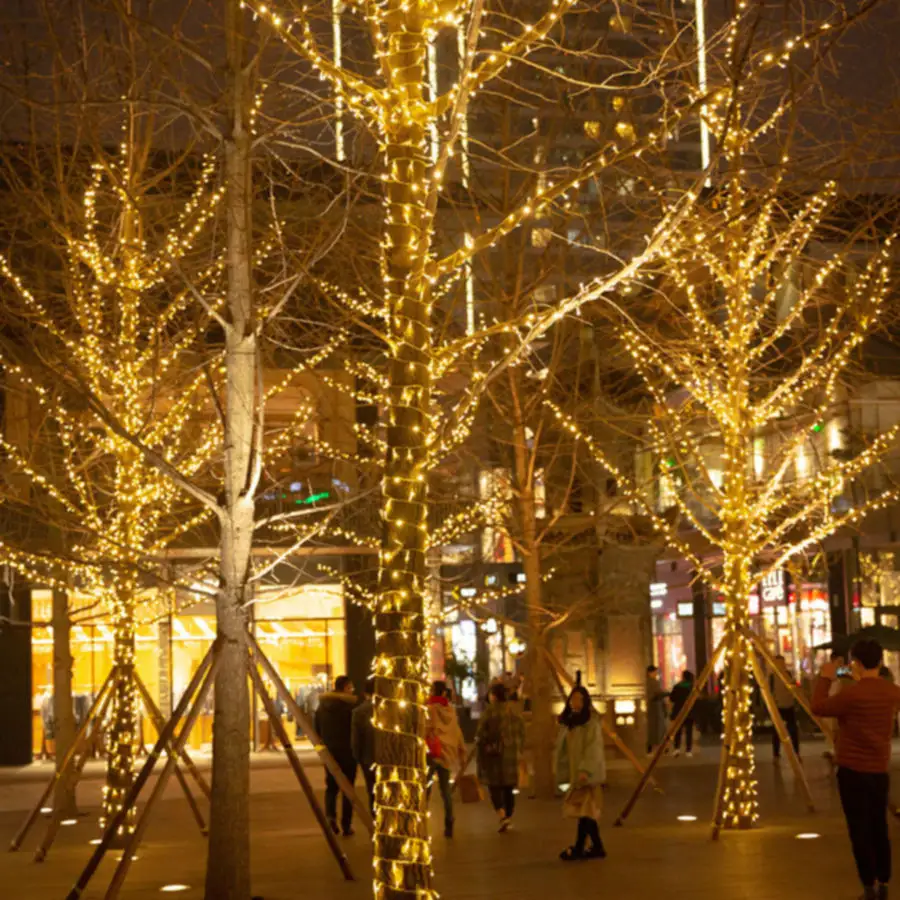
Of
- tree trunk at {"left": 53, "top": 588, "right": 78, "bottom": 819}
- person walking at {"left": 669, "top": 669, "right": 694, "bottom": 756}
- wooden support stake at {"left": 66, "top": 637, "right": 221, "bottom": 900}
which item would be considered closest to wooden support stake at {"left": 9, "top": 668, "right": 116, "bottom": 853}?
tree trunk at {"left": 53, "top": 588, "right": 78, "bottom": 819}

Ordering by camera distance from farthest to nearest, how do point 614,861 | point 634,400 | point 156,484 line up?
point 634,400
point 156,484
point 614,861

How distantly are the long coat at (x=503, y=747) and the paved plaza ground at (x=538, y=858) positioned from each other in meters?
0.62

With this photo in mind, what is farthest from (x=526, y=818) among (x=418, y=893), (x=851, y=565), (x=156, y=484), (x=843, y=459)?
(x=851, y=565)

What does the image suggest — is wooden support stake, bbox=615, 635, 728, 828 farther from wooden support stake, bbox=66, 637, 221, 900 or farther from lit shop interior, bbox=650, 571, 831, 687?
lit shop interior, bbox=650, 571, 831, 687

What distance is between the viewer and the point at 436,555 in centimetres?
3391

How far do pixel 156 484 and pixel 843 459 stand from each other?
74.7ft

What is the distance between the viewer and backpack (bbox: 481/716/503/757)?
57.2 feet

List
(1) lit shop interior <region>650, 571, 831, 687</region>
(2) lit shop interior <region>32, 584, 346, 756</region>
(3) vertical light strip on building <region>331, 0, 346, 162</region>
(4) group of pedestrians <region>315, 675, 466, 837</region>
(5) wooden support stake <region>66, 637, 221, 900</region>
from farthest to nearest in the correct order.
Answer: (1) lit shop interior <region>650, 571, 831, 687</region>, (2) lit shop interior <region>32, 584, 346, 756</region>, (4) group of pedestrians <region>315, 675, 466, 837</region>, (5) wooden support stake <region>66, 637, 221, 900</region>, (3) vertical light strip on building <region>331, 0, 346, 162</region>

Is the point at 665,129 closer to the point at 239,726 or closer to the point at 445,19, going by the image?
the point at 445,19

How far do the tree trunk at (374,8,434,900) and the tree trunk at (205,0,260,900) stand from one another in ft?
13.2

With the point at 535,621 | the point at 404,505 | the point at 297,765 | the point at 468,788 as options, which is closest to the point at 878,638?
the point at 535,621

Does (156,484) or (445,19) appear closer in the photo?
(445,19)

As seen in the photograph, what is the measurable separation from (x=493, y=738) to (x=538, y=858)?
2.64 meters

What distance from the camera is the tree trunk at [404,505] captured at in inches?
311
